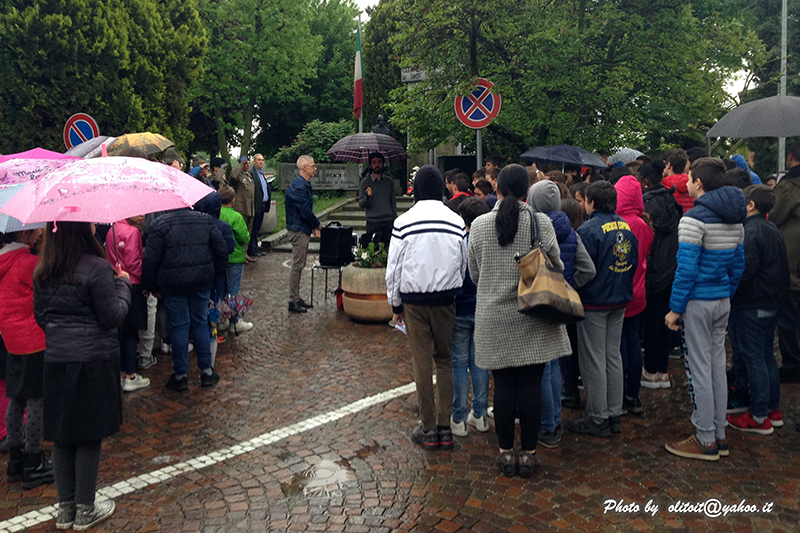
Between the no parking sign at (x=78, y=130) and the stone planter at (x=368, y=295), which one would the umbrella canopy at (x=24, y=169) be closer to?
the stone planter at (x=368, y=295)

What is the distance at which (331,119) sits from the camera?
3897 cm

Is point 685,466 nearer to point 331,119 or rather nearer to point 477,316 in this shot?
point 477,316

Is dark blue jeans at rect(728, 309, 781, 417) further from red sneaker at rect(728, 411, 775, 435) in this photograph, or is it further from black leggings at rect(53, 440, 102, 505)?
black leggings at rect(53, 440, 102, 505)

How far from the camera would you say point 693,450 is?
514cm

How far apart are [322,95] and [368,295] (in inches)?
1217

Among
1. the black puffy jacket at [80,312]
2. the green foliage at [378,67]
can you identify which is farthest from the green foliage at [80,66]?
the black puffy jacket at [80,312]

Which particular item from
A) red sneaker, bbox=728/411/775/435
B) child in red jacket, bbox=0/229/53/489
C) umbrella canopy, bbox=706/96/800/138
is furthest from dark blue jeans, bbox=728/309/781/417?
child in red jacket, bbox=0/229/53/489

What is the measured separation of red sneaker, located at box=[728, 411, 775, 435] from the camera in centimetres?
559

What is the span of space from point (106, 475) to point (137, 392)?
183cm

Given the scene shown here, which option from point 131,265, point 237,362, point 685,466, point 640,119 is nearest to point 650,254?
point 685,466

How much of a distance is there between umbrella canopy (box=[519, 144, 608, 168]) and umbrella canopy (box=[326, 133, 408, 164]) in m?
1.93

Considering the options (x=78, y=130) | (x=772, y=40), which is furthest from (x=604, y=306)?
(x=772, y=40)

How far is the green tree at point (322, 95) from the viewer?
38656 mm

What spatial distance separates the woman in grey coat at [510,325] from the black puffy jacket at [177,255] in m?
2.90
